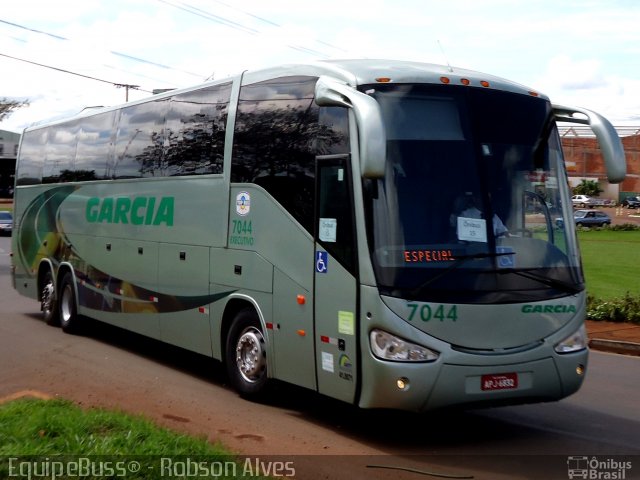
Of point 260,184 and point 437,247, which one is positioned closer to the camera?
point 437,247

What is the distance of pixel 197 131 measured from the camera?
11.4 meters

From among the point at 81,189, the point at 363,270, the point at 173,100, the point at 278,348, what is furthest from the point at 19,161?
the point at 363,270

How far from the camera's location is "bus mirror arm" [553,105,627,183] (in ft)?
28.0

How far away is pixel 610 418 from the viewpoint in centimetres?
948

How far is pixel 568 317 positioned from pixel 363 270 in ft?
6.41

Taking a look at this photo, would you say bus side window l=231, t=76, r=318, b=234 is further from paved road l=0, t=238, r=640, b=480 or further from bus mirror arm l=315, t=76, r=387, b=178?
paved road l=0, t=238, r=640, b=480

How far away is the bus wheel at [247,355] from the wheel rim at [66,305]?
5833 mm

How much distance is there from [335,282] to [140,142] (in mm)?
5639

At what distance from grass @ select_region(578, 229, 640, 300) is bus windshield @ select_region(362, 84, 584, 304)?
11.4 m

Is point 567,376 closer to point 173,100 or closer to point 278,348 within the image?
point 278,348

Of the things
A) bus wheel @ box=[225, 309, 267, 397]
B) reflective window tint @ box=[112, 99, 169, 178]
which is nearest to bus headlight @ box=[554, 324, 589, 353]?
bus wheel @ box=[225, 309, 267, 397]

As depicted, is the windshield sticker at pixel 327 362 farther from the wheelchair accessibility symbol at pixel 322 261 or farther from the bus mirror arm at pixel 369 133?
the bus mirror arm at pixel 369 133

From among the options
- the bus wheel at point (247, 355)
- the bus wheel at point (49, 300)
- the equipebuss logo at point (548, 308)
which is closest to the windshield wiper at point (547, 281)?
the equipebuss logo at point (548, 308)

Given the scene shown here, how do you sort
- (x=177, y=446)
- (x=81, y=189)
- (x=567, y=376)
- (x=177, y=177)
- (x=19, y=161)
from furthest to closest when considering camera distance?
(x=19, y=161) < (x=81, y=189) < (x=177, y=177) < (x=567, y=376) < (x=177, y=446)
